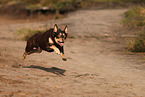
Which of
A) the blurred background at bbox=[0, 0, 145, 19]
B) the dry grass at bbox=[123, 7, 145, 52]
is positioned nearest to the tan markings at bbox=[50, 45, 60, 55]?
the dry grass at bbox=[123, 7, 145, 52]

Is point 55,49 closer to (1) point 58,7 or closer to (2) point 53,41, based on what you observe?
(2) point 53,41

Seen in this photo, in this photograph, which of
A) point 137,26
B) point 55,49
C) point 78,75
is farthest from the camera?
point 137,26

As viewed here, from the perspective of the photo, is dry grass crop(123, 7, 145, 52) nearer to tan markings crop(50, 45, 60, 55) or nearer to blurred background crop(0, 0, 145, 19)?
tan markings crop(50, 45, 60, 55)

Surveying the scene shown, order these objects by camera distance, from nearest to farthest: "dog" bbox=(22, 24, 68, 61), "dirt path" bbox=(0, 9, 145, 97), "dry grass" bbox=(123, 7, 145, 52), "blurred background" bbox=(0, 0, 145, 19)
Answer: "dirt path" bbox=(0, 9, 145, 97) → "dog" bbox=(22, 24, 68, 61) → "dry grass" bbox=(123, 7, 145, 52) → "blurred background" bbox=(0, 0, 145, 19)

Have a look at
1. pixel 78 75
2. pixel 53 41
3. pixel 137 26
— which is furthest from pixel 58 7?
pixel 53 41

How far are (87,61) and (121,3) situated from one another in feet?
75.5

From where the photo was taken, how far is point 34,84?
5.62 meters

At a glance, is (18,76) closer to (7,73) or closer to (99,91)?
(7,73)

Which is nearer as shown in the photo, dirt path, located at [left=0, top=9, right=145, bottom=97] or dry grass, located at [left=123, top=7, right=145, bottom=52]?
dirt path, located at [left=0, top=9, right=145, bottom=97]

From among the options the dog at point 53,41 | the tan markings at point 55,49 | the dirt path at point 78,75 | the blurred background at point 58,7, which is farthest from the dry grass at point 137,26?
the blurred background at point 58,7

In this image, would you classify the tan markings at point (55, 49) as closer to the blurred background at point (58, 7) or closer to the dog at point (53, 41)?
the dog at point (53, 41)

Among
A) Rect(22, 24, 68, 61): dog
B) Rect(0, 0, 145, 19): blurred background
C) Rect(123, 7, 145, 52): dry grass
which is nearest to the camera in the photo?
Rect(22, 24, 68, 61): dog

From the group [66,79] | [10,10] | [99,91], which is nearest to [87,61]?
[66,79]

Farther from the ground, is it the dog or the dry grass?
the dog
